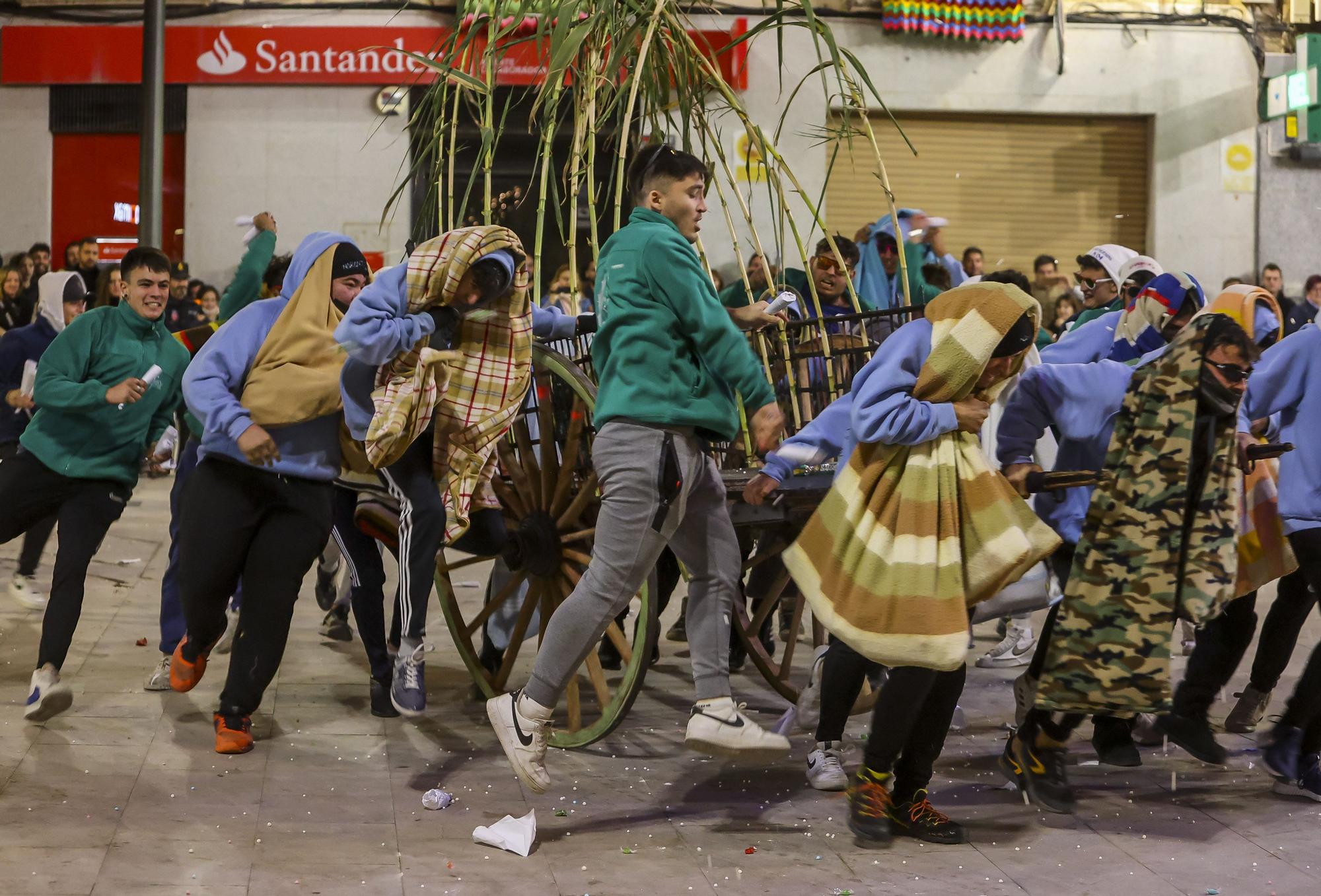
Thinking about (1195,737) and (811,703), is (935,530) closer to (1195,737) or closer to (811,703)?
(811,703)

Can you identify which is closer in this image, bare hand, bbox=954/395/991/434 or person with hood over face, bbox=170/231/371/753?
bare hand, bbox=954/395/991/434

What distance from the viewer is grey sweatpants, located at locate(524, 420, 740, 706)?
4289mm

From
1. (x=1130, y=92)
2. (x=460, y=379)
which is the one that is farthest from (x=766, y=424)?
(x=1130, y=92)

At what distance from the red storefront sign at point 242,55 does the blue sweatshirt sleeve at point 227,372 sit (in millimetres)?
11586

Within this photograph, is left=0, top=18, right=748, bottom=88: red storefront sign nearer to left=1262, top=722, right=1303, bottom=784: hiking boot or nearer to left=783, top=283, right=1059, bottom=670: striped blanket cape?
left=1262, top=722, right=1303, bottom=784: hiking boot

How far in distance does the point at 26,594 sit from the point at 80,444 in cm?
244

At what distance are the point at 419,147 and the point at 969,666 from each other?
10.5ft

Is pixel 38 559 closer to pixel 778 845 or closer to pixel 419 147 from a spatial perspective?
pixel 419 147

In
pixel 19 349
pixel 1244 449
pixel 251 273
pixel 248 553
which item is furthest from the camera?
pixel 19 349

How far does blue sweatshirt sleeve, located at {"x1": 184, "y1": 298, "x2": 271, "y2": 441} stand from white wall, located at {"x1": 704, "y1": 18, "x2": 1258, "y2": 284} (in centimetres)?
1184

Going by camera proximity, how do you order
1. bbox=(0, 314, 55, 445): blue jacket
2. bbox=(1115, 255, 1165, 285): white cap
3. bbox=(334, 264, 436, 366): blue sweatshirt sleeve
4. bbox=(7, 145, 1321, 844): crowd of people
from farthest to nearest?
1. bbox=(0, 314, 55, 445): blue jacket
2. bbox=(1115, 255, 1165, 285): white cap
3. bbox=(334, 264, 436, 366): blue sweatshirt sleeve
4. bbox=(7, 145, 1321, 844): crowd of people

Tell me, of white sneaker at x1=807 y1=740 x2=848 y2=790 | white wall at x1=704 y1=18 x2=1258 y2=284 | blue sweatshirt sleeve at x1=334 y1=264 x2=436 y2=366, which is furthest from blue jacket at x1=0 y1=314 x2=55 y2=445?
white wall at x1=704 y1=18 x2=1258 y2=284

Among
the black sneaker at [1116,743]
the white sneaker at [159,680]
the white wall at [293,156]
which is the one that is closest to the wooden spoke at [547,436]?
the white sneaker at [159,680]

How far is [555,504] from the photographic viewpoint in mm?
5301
